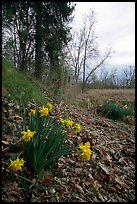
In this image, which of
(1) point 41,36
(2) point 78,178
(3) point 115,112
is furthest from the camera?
(1) point 41,36

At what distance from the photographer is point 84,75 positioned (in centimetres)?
2116

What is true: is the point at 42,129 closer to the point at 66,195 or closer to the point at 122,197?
the point at 66,195

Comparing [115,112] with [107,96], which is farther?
[107,96]

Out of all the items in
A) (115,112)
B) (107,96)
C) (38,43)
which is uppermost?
(38,43)

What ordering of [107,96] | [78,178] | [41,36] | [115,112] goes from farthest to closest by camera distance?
[107,96] → [41,36] → [115,112] → [78,178]

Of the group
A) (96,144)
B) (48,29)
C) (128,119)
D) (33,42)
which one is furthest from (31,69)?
(96,144)

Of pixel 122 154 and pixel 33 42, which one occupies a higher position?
pixel 33 42

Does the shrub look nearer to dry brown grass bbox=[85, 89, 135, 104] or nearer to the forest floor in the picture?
the forest floor

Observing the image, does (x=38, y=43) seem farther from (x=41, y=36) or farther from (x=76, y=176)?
(x=76, y=176)

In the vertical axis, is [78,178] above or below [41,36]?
below

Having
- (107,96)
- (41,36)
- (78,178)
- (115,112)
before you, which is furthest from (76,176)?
(107,96)

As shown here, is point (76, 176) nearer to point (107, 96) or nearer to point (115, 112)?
point (115, 112)

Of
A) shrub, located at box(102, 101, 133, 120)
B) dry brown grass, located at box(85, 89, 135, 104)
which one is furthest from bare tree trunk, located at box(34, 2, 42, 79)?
shrub, located at box(102, 101, 133, 120)

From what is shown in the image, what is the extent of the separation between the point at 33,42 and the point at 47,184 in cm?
795
